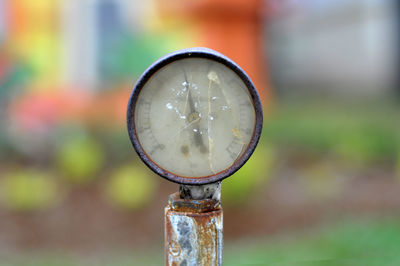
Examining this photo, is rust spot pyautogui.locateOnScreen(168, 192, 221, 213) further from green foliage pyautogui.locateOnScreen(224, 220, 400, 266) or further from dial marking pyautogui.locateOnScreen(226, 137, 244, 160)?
green foliage pyautogui.locateOnScreen(224, 220, 400, 266)

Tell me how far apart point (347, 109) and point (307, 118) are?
1305 mm

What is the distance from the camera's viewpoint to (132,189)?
13.9ft

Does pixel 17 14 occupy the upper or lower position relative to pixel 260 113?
upper

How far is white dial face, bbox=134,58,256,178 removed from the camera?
5.36ft

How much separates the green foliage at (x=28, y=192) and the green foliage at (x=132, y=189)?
49 centimetres

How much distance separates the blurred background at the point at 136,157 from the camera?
381 cm

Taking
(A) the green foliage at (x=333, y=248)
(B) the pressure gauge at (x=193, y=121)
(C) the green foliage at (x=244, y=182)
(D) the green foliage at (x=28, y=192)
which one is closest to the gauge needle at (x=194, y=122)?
(B) the pressure gauge at (x=193, y=121)

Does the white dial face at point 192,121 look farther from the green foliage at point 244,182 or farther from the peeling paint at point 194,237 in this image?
the green foliage at point 244,182

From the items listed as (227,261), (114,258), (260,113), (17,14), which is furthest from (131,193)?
(17,14)

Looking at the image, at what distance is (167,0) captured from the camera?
704cm

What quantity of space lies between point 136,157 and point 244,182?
1.29 m

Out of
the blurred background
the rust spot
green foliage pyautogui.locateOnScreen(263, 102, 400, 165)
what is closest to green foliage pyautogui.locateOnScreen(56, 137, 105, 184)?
the blurred background

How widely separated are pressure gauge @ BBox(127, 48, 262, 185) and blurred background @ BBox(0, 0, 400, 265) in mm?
1593

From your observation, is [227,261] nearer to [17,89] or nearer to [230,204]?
[230,204]
